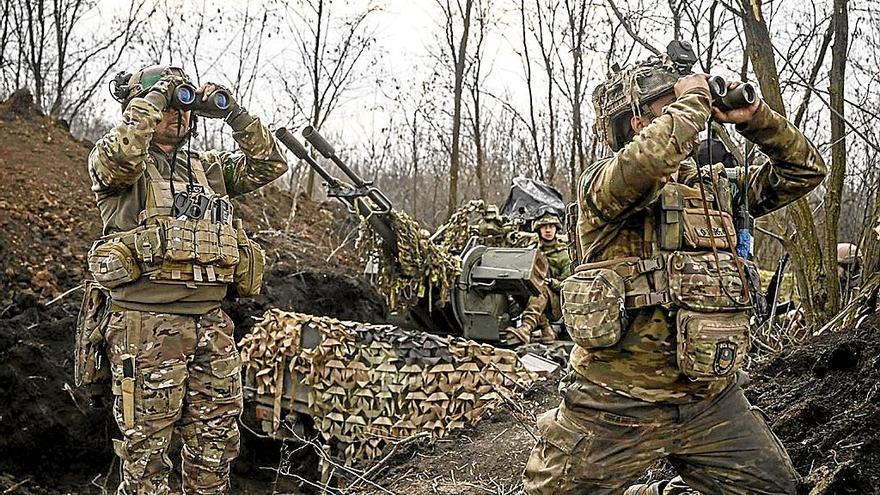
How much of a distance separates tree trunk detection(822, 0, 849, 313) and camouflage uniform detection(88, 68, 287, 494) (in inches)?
135

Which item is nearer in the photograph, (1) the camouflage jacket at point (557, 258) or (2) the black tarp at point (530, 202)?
(1) the camouflage jacket at point (557, 258)

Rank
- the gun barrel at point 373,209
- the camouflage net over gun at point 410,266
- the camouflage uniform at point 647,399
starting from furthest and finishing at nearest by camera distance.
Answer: the camouflage net over gun at point 410,266 < the gun barrel at point 373,209 < the camouflage uniform at point 647,399

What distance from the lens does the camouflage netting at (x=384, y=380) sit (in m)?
6.02

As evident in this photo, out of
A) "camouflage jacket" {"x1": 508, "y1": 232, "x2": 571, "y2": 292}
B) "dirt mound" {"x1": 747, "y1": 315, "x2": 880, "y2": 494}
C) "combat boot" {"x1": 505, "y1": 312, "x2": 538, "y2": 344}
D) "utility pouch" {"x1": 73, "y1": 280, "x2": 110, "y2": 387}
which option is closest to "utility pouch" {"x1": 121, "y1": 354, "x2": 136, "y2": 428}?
"utility pouch" {"x1": 73, "y1": 280, "x2": 110, "y2": 387}

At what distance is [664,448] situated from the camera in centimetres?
273

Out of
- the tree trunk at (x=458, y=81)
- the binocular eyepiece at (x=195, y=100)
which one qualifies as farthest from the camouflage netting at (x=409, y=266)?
the tree trunk at (x=458, y=81)

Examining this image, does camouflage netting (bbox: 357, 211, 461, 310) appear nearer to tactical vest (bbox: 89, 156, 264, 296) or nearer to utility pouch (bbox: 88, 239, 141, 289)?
tactical vest (bbox: 89, 156, 264, 296)

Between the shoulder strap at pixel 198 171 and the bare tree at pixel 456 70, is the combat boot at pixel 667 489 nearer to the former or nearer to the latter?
the shoulder strap at pixel 198 171

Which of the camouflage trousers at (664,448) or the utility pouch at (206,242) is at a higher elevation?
the utility pouch at (206,242)

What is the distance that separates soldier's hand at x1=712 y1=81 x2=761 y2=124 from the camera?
8.88 feet

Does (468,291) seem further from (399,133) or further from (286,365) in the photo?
(399,133)

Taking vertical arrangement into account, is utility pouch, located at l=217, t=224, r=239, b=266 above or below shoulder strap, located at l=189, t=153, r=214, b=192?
below

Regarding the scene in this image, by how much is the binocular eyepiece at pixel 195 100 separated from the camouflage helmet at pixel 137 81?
12 centimetres

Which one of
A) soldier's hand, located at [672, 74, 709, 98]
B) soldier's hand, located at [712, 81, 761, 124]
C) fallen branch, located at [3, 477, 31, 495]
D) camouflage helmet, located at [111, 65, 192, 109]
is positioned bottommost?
fallen branch, located at [3, 477, 31, 495]
